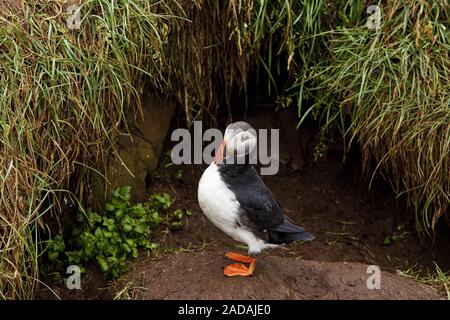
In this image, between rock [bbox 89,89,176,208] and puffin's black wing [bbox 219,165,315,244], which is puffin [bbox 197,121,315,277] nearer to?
puffin's black wing [bbox 219,165,315,244]

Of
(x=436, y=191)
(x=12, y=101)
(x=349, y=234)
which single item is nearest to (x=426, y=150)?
(x=436, y=191)

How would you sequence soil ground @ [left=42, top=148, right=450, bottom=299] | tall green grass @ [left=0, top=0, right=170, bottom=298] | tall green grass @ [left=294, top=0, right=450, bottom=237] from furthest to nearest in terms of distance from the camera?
tall green grass @ [left=294, top=0, right=450, bottom=237] → soil ground @ [left=42, top=148, right=450, bottom=299] → tall green grass @ [left=0, top=0, right=170, bottom=298]

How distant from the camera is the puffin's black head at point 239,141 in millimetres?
3146

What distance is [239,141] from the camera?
315 cm

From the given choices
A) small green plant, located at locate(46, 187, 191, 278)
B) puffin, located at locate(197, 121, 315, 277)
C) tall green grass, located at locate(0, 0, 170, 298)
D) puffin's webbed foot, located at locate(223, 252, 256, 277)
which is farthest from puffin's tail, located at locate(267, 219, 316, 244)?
tall green grass, located at locate(0, 0, 170, 298)

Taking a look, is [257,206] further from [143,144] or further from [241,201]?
[143,144]

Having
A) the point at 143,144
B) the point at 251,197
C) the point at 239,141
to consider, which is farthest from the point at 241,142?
the point at 143,144

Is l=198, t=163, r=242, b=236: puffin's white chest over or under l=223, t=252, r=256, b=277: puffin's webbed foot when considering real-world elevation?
over

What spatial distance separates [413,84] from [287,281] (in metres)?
1.15

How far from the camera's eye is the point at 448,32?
152 inches

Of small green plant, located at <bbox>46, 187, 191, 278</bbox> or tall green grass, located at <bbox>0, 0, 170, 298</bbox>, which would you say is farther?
small green plant, located at <bbox>46, 187, 191, 278</bbox>

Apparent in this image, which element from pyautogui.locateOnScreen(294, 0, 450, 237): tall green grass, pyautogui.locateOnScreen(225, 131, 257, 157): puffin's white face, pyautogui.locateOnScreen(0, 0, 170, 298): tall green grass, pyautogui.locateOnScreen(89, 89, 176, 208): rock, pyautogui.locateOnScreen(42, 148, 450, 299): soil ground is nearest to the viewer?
pyautogui.locateOnScreen(225, 131, 257, 157): puffin's white face

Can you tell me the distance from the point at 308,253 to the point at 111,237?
3.50 ft

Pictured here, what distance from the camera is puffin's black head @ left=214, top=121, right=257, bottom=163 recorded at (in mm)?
3146
